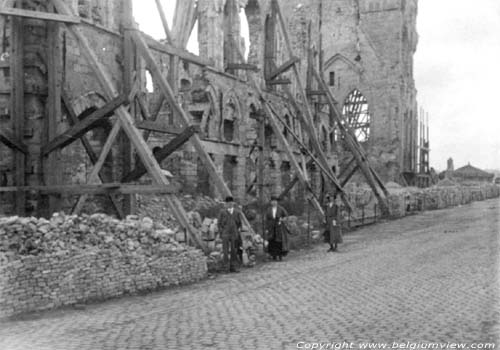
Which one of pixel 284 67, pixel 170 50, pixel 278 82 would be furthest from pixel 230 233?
pixel 278 82

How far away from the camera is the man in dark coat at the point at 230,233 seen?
13.3 meters

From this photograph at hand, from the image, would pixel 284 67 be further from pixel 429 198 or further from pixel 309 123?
pixel 429 198

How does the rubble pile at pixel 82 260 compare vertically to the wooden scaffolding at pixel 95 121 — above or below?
below

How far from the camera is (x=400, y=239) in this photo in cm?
1964

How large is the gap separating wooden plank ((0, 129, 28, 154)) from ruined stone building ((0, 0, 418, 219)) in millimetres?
27

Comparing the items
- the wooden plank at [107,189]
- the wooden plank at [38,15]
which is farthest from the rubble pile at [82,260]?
the wooden plank at [38,15]

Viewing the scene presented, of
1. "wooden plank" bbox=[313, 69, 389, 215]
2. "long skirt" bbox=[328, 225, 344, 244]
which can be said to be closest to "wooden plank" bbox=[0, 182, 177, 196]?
"long skirt" bbox=[328, 225, 344, 244]

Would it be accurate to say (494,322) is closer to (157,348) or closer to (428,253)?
(157,348)

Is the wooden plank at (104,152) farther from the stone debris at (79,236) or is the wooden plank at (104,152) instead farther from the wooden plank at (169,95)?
the stone debris at (79,236)

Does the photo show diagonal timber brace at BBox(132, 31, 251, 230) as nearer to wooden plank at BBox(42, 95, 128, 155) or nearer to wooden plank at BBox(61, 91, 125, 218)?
wooden plank at BBox(42, 95, 128, 155)

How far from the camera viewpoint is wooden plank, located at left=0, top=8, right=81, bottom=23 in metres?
13.1

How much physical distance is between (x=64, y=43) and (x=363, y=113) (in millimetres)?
39042

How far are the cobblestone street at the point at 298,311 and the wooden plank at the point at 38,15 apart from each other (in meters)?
6.00

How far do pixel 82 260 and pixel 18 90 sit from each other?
5.50m
